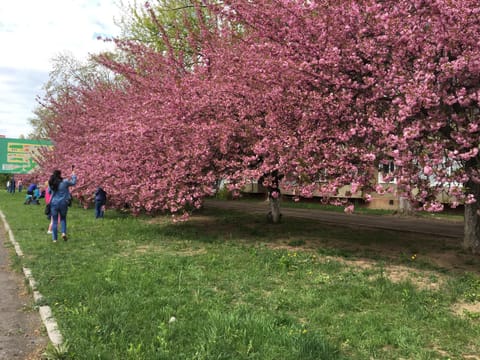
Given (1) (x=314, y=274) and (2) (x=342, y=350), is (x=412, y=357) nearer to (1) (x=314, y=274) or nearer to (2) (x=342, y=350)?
(2) (x=342, y=350)

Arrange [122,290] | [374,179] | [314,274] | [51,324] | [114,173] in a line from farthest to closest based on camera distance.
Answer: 1. [114,173]
2. [374,179]
3. [314,274]
4. [122,290]
5. [51,324]

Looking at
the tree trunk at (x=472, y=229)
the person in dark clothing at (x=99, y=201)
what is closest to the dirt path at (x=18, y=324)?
the tree trunk at (x=472, y=229)

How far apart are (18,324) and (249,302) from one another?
247 cm

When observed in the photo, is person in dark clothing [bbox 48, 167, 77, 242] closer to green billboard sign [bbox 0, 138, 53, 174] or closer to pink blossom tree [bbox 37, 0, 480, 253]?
pink blossom tree [bbox 37, 0, 480, 253]

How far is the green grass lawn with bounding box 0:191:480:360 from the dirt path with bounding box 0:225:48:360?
0.25 meters

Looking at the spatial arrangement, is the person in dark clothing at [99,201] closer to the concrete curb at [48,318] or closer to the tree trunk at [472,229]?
the concrete curb at [48,318]

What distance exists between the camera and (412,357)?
3.66 metres

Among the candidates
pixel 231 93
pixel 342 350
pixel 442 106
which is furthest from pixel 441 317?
pixel 231 93

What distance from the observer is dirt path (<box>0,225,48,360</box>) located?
3.99 m

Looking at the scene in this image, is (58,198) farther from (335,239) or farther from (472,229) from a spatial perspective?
(472,229)

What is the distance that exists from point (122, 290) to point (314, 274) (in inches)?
107

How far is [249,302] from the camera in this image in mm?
5117

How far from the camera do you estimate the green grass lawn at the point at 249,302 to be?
12.3 ft

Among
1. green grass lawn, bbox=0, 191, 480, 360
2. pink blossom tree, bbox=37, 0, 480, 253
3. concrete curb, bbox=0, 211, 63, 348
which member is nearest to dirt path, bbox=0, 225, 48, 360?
concrete curb, bbox=0, 211, 63, 348
